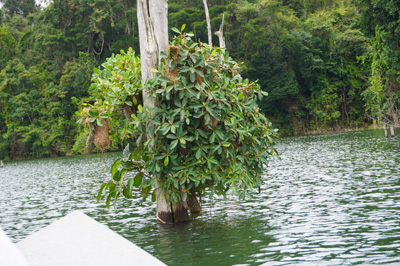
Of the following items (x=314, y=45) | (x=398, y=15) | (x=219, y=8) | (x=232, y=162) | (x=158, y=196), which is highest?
(x=219, y=8)

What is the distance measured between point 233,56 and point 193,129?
4704 cm

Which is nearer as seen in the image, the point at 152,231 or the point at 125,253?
the point at 125,253

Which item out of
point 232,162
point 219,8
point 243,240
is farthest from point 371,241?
point 219,8

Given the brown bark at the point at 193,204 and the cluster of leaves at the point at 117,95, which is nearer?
the cluster of leaves at the point at 117,95

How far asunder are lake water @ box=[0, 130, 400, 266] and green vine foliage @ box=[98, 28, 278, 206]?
899 millimetres

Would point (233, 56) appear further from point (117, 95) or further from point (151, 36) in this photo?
point (117, 95)

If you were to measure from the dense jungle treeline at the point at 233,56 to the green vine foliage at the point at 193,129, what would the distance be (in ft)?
135

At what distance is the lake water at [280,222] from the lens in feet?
20.4

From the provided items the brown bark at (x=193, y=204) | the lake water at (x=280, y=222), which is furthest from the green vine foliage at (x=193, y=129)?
the lake water at (x=280, y=222)

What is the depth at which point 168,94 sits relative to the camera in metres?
7.96

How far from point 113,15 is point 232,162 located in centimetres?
4846

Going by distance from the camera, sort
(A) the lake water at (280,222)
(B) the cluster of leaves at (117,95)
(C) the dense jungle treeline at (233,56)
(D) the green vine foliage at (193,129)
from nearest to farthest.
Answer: (A) the lake water at (280,222) → (D) the green vine foliage at (193,129) → (B) the cluster of leaves at (117,95) → (C) the dense jungle treeline at (233,56)

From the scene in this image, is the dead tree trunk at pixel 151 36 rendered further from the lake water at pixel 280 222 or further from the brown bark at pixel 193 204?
the lake water at pixel 280 222

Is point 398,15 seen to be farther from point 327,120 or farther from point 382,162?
point 327,120
